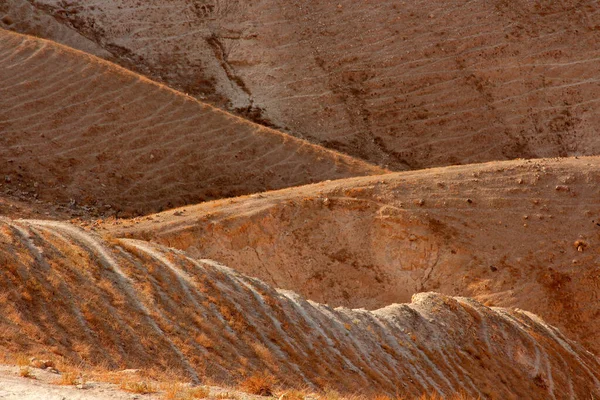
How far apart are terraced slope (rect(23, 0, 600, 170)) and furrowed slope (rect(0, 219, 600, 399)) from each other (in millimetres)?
13757

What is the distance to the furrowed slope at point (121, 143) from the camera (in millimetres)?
20375

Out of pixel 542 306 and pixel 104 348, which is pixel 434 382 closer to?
pixel 104 348

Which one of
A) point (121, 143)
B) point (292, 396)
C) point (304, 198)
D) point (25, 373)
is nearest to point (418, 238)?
point (304, 198)

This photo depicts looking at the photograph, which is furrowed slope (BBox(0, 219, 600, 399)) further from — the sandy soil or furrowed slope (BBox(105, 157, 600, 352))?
furrowed slope (BBox(105, 157, 600, 352))

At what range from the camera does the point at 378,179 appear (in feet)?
61.8

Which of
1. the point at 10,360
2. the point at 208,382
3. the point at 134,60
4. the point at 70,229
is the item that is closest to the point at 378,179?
the point at 70,229

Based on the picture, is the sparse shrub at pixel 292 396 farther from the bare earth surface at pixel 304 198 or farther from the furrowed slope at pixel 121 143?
the furrowed slope at pixel 121 143

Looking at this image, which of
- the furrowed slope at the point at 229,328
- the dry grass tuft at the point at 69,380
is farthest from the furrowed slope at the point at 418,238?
the dry grass tuft at the point at 69,380

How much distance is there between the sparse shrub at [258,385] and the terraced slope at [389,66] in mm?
18479

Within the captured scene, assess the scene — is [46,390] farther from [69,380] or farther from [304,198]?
[304,198]

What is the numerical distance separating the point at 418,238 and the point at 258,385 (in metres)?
9.89

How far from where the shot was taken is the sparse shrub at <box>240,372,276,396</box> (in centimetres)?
816

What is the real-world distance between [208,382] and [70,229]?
3.81m

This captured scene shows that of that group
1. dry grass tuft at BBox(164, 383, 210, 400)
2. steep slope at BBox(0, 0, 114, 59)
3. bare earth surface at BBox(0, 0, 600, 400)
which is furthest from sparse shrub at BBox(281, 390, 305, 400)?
steep slope at BBox(0, 0, 114, 59)
